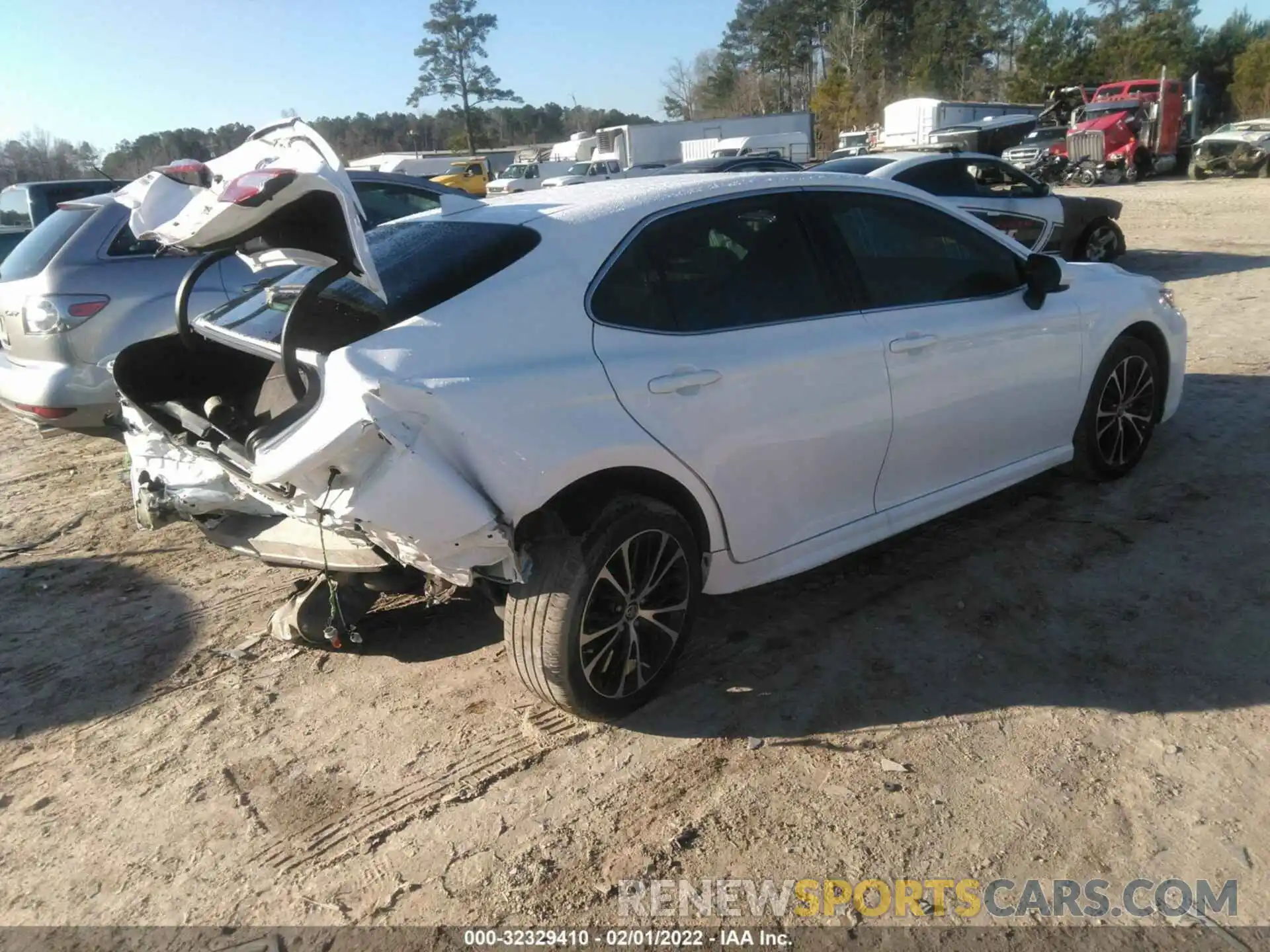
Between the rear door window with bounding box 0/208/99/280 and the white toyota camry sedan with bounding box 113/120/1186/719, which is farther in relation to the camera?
the rear door window with bounding box 0/208/99/280

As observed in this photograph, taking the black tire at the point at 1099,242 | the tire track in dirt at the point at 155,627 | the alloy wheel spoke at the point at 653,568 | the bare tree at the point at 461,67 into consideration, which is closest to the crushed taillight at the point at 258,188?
the alloy wheel spoke at the point at 653,568

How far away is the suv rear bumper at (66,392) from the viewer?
18.4 feet

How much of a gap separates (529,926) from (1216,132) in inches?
1304

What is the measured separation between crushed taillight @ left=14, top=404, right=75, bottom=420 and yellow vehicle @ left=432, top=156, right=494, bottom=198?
28366mm

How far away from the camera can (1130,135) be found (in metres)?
28.9

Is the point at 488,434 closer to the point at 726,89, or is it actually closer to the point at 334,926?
the point at 334,926

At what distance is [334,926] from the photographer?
8.33 feet

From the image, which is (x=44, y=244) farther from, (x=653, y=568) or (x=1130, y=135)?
(x=1130, y=135)

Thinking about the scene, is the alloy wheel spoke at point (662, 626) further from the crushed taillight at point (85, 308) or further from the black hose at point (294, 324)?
the crushed taillight at point (85, 308)

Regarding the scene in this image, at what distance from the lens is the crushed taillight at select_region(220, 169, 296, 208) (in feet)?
→ 8.82

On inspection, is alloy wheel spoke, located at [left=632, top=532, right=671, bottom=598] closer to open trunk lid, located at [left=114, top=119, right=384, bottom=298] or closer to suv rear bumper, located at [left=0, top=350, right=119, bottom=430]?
open trunk lid, located at [left=114, top=119, right=384, bottom=298]

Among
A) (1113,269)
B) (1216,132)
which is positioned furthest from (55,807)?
(1216,132)

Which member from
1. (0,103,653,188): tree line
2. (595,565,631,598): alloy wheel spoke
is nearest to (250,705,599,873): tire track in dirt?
(595,565,631,598): alloy wheel spoke

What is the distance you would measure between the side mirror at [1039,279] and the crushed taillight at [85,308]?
5.13 m
